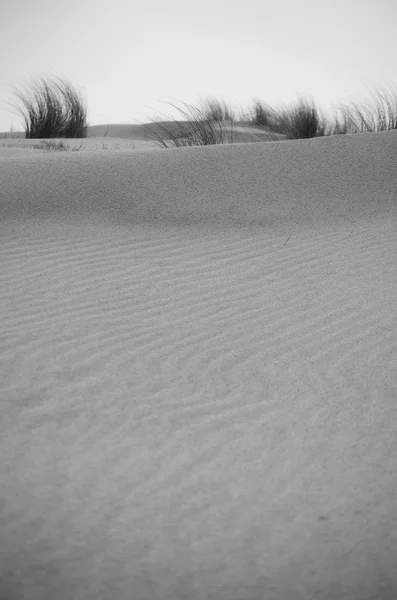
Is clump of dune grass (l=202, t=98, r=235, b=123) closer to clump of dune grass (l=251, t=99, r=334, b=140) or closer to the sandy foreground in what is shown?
clump of dune grass (l=251, t=99, r=334, b=140)

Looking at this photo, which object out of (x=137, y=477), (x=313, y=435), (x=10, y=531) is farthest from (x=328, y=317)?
(x=10, y=531)

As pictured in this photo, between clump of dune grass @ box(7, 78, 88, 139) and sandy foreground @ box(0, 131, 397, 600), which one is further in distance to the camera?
clump of dune grass @ box(7, 78, 88, 139)

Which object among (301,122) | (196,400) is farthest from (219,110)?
(196,400)

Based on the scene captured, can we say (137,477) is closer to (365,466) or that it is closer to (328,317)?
(365,466)

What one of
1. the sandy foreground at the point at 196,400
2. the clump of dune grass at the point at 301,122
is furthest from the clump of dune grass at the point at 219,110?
the sandy foreground at the point at 196,400

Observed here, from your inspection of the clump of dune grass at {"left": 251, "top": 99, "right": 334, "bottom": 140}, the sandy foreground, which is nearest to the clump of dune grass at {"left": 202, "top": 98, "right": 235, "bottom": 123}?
the clump of dune grass at {"left": 251, "top": 99, "right": 334, "bottom": 140}

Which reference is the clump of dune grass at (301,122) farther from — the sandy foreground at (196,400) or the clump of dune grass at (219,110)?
the sandy foreground at (196,400)

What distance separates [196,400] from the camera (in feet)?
7.48

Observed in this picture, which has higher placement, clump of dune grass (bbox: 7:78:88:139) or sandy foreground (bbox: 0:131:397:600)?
clump of dune grass (bbox: 7:78:88:139)

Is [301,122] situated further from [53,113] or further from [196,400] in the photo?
[196,400]

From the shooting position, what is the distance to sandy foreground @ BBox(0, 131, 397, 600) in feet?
5.21

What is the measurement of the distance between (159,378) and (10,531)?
0.91m

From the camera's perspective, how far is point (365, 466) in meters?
1.93

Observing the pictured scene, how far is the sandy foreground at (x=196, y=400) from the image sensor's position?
1589mm
